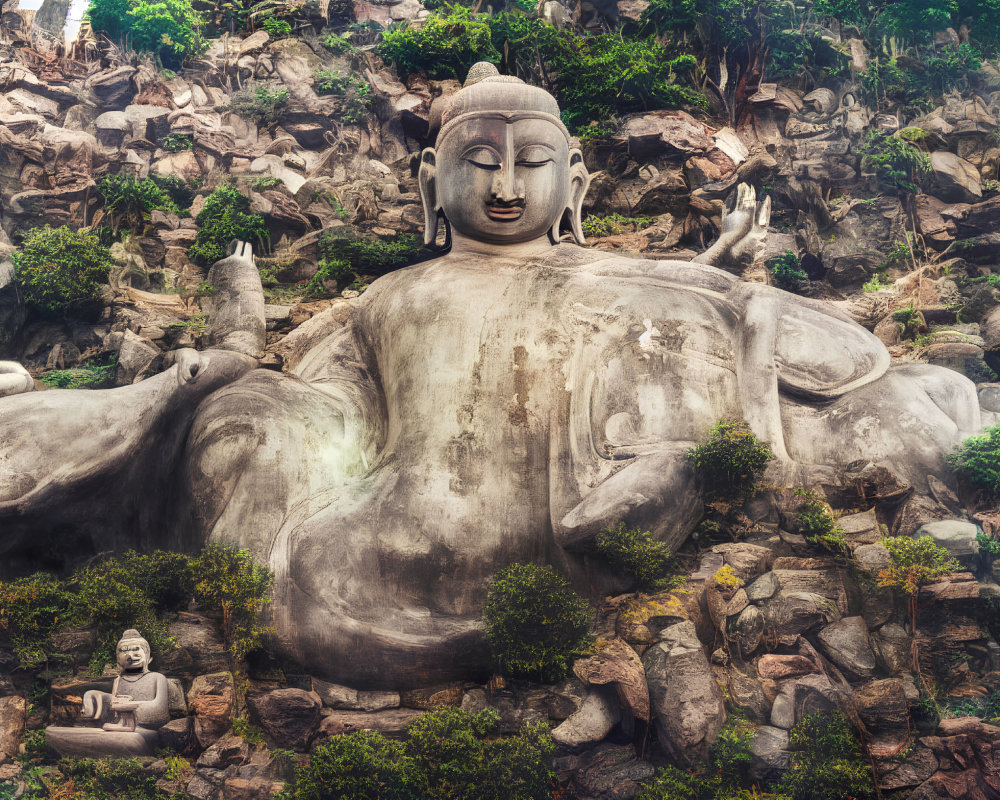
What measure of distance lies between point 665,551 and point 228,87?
8500 mm

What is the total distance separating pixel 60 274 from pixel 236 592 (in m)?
4.03

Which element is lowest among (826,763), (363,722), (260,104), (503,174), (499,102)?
(826,763)

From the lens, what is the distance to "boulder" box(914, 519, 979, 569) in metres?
8.57

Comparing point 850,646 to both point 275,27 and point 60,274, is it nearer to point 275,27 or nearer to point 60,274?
point 60,274

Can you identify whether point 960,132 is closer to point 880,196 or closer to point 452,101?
point 880,196

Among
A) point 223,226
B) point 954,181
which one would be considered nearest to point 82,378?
point 223,226

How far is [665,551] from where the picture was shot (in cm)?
854

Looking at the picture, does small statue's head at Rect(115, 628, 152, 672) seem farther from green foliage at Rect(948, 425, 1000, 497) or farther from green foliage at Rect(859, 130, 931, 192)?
green foliage at Rect(859, 130, 931, 192)

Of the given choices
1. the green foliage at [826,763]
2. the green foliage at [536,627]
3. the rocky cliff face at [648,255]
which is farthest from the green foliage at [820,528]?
the green foliage at [536,627]

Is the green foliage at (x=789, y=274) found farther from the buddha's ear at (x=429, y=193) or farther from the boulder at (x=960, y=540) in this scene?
the buddha's ear at (x=429, y=193)

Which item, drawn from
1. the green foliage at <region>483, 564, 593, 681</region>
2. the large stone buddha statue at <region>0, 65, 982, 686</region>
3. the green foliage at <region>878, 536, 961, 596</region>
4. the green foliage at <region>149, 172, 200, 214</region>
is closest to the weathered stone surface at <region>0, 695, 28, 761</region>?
the large stone buddha statue at <region>0, 65, 982, 686</region>

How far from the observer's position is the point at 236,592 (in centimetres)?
850

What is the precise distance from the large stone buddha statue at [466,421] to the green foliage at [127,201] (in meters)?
2.23

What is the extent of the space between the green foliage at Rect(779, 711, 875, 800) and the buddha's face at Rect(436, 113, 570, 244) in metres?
4.98
